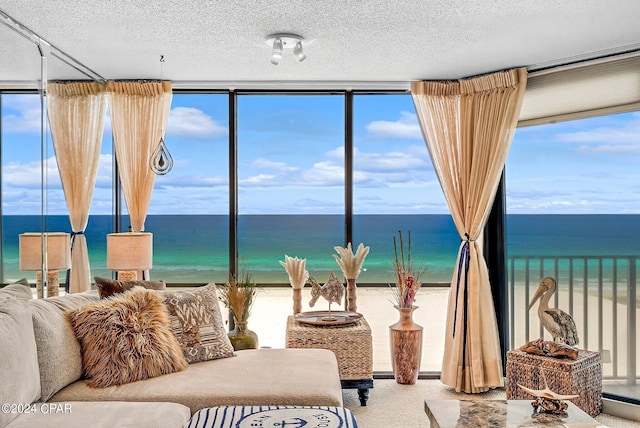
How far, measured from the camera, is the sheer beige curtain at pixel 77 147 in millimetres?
3902

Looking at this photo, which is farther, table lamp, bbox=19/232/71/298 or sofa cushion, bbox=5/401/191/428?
table lamp, bbox=19/232/71/298

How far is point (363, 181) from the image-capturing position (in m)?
11.9

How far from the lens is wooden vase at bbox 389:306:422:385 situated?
15.5 feet

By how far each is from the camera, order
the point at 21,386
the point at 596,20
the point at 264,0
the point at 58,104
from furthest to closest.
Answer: the point at 58,104
the point at 596,20
the point at 264,0
the point at 21,386

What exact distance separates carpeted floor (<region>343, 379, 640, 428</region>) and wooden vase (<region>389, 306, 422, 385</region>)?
0.09 metres

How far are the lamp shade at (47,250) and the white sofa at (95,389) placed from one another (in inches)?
17.1

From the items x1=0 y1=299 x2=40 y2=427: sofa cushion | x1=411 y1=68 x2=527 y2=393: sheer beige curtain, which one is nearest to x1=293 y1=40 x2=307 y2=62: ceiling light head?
x1=411 y1=68 x2=527 y2=393: sheer beige curtain

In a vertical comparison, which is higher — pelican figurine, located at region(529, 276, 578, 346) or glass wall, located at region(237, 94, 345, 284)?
glass wall, located at region(237, 94, 345, 284)

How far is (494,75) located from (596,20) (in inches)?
48.9

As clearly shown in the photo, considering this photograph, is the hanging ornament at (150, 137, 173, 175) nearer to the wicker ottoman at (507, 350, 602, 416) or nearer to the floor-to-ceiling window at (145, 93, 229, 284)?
the wicker ottoman at (507, 350, 602, 416)

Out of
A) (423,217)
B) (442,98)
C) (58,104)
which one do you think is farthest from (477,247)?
(423,217)

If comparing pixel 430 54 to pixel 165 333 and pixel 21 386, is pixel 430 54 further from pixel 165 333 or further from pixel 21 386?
pixel 21 386

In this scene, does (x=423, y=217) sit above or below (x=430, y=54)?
below

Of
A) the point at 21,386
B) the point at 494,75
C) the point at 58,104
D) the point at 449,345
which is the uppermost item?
the point at 494,75
